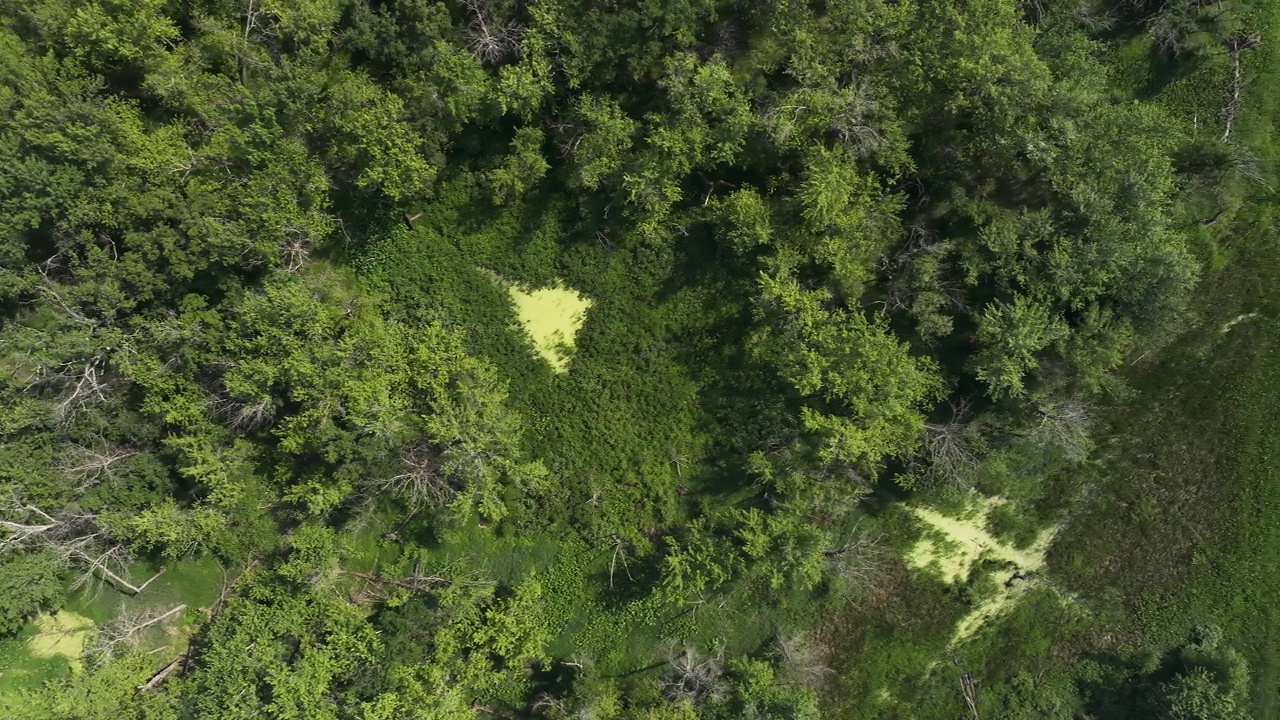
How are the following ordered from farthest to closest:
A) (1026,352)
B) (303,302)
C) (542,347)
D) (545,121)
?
1. (542,347)
2. (545,121)
3. (303,302)
4. (1026,352)

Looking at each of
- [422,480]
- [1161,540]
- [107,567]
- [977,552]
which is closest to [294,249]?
[422,480]

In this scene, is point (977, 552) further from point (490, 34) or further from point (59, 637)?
point (59, 637)

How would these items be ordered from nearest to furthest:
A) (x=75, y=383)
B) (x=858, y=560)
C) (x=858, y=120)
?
(x=858, y=120) < (x=75, y=383) < (x=858, y=560)

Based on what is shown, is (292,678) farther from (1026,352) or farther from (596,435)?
(1026,352)

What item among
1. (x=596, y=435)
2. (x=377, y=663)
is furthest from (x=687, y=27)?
(x=377, y=663)

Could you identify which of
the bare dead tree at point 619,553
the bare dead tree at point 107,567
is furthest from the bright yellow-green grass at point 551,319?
the bare dead tree at point 107,567
